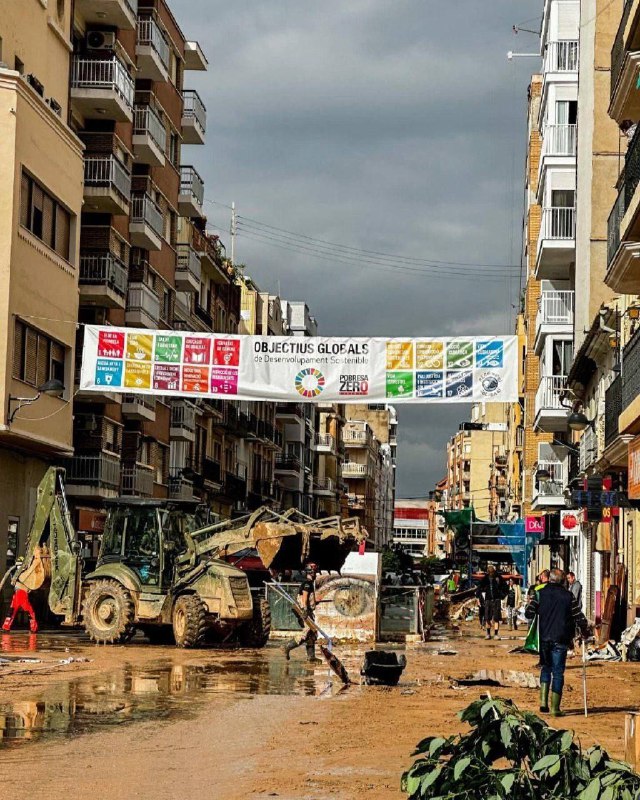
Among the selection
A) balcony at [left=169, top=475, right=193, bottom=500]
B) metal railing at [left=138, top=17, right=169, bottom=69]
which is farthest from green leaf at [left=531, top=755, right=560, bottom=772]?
balcony at [left=169, top=475, right=193, bottom=500]

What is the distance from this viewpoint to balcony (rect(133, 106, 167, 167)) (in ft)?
169

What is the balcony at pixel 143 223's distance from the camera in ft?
167

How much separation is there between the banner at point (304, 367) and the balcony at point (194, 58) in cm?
3628

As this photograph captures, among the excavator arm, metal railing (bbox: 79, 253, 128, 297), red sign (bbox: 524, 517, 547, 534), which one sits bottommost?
the excavator arm

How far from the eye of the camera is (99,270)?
46.8 m

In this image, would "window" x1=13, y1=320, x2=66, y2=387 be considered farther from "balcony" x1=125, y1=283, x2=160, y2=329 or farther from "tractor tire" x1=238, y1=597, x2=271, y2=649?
"balcony" x1=125, y1=283, x2=160, y2=329

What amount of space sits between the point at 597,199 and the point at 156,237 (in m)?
17.9

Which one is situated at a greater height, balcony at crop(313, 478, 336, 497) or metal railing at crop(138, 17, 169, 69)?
metal railing at crop(138, 17, 169, 69)

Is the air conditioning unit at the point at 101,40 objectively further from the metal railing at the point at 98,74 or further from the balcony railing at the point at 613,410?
the balcony railing at the point at 613,410

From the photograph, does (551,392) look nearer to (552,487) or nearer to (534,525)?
(534,525)

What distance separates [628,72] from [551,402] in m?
26.2

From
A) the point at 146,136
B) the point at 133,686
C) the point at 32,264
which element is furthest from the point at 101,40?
the point at 133,686

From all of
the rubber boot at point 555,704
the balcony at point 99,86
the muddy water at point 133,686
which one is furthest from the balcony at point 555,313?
the rubber boot at point 555,704

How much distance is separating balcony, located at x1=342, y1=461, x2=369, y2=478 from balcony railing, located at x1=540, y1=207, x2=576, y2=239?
3752 inches
